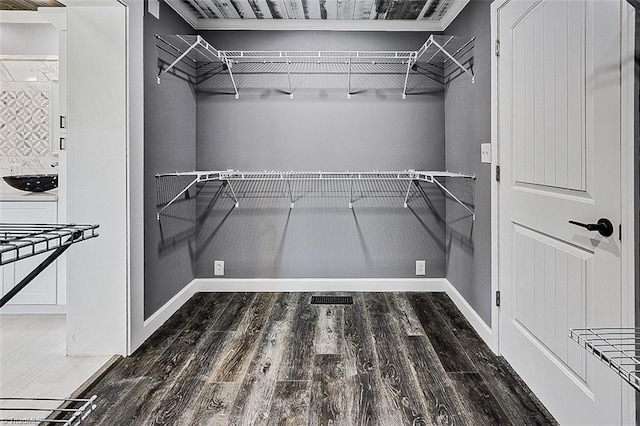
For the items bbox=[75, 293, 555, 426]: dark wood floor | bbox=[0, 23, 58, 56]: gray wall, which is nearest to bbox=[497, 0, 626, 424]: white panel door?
bbox=[75, 293, 555, 426]: dark wood floor

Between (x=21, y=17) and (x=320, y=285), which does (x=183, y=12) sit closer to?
(x=21, y=17)

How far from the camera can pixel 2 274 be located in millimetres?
3096

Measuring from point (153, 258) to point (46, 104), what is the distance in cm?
173

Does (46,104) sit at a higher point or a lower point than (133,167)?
higher

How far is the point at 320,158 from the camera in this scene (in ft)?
12.5

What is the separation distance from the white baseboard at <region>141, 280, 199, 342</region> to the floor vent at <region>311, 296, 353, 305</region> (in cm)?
98

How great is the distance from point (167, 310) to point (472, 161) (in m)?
2.28

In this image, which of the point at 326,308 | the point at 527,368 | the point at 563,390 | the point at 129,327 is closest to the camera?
the point at 563,390

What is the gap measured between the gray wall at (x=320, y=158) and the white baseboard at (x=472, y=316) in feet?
1.06

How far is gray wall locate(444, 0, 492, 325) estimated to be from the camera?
2.70 metres

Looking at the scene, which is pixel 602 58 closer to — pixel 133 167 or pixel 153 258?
pixel 133 167

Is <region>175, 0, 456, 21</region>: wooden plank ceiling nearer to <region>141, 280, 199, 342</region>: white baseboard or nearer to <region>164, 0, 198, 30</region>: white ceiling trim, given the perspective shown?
<region>164, 0, 198, 30</region>: white ceiling trim

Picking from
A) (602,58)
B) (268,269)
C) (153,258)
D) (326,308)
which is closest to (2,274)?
(153,258)

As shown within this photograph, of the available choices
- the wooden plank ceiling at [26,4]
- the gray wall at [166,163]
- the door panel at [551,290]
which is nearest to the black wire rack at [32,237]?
the door panel at [551,290]
